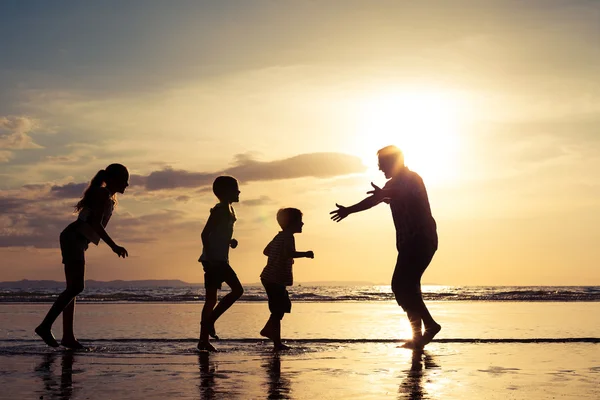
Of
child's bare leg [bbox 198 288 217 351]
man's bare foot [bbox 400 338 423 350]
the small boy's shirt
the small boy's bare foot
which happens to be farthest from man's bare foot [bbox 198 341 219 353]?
the small boy's bare foot

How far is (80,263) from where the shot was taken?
8766mm

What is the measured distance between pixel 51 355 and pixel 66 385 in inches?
98.7

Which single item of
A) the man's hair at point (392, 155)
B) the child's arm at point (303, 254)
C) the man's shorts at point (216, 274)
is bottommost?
the man's shorts at point (216, 274)

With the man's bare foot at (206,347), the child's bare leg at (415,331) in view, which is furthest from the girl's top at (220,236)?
the child's bare leg at (415,331)

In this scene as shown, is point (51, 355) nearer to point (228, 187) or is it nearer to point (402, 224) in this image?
point (228, 187)

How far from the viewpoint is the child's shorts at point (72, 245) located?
28.6 feet

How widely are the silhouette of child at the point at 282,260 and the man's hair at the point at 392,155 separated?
4.42ft

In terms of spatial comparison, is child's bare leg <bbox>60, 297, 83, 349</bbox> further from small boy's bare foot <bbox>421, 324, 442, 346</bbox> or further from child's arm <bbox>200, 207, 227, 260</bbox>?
small boy's bare foot <bbox>421, 324, 442, 346</bbox>

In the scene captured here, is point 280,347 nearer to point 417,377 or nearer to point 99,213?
point 99,213

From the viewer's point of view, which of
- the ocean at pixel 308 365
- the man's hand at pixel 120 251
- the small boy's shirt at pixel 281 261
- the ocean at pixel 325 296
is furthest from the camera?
the ocean at pixel 325 296

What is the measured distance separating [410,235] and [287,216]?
163 centimetres

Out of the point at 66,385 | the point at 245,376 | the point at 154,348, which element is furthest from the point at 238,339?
the point at 66,385

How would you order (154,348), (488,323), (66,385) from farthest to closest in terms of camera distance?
(488,323)
(154,348)
(66,385)

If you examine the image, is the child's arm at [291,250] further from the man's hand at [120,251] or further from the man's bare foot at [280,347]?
the man's hand at [120,251]
